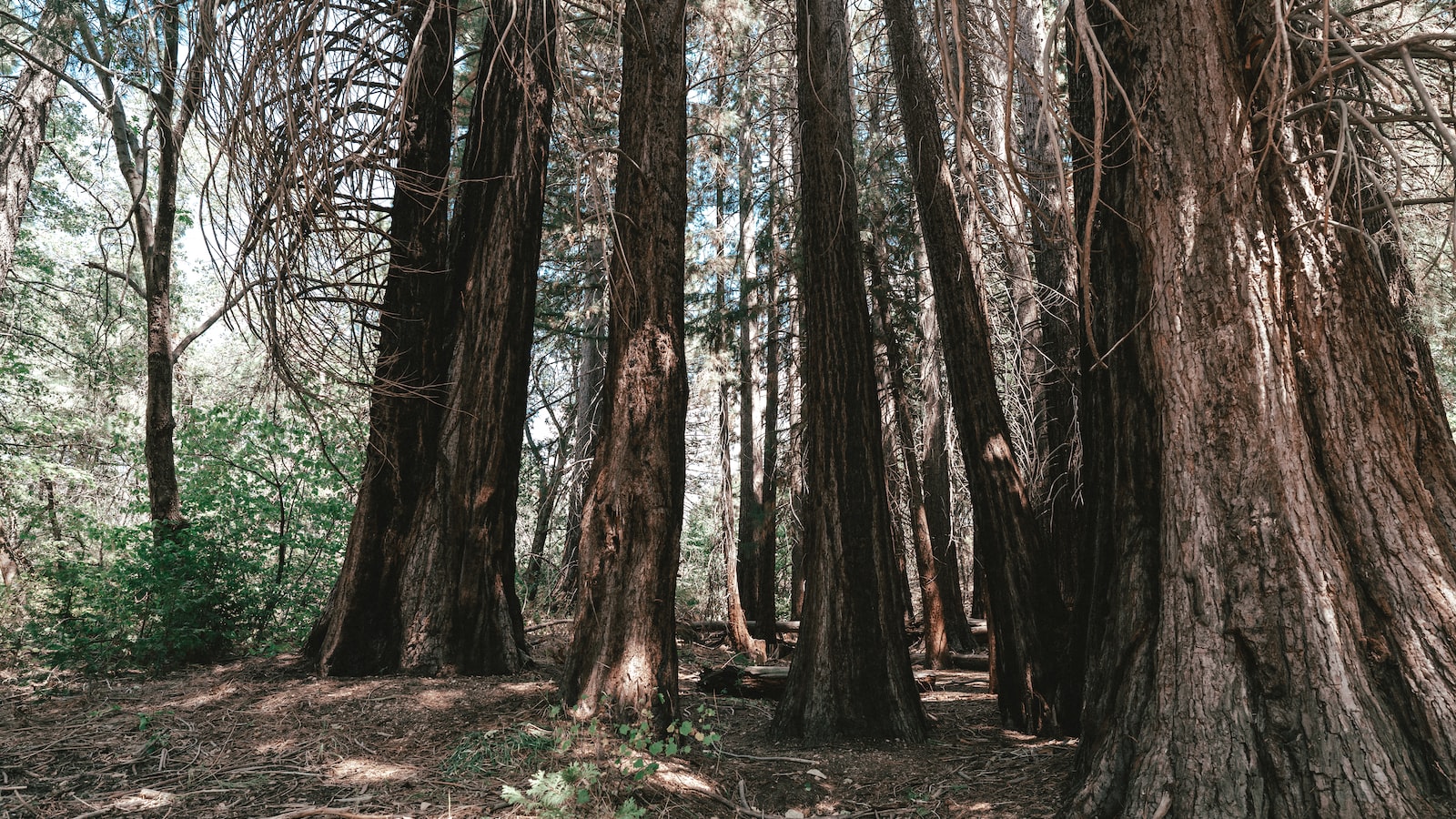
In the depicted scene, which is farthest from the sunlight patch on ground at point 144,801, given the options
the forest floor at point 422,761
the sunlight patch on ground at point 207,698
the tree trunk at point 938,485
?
the tree trunk at point 938,485

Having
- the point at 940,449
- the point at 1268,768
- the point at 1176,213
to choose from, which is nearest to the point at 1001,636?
the point at 1268,768

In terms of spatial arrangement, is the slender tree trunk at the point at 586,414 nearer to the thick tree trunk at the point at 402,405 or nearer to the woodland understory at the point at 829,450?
the woodland understory at the point at 829,450

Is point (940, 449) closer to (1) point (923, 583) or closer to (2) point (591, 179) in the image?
(1) point (923, 583)

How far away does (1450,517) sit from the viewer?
2.78 meters

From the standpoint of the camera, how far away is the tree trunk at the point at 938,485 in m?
10.1

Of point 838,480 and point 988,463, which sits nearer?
Answer: point 838,480

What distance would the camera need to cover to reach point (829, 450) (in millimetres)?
5203

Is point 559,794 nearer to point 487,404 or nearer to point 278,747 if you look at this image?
point 278,747

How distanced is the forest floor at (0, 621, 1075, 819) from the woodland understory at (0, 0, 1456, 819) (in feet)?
0.11

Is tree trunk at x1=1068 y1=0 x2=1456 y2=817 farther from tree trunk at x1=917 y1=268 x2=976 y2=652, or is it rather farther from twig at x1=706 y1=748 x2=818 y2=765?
tree trunk at x1=917 y1=268 x2=976 y2=652

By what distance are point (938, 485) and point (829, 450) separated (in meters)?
6.02

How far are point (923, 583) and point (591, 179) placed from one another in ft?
23.9

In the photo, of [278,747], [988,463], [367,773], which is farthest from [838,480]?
[278,747]

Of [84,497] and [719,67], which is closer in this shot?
[719,67]
